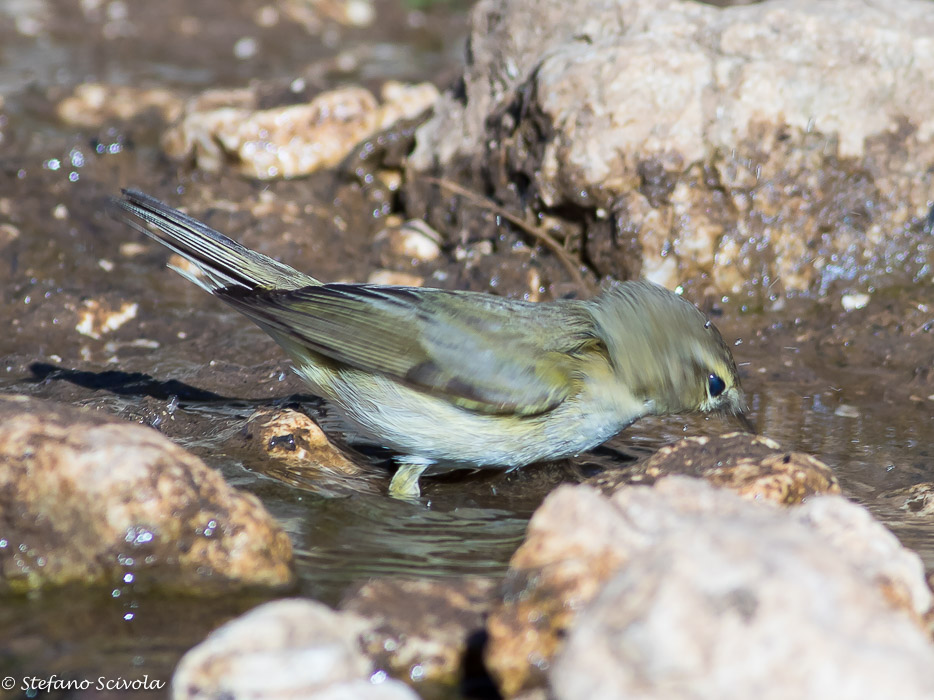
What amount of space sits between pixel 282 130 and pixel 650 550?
5436mm

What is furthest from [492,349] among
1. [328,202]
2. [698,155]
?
[328,202]

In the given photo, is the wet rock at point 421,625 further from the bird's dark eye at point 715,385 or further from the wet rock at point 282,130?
the wet rock at point 282,130

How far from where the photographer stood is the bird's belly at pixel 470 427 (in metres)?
4.17

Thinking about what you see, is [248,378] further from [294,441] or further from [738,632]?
[738,632]

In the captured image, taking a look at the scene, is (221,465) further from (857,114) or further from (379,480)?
(857,114)

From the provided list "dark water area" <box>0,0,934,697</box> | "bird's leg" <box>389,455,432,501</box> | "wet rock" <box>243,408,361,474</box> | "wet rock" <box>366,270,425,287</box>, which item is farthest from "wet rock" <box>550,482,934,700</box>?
"wet rock" <box>366,270,425,287</box>

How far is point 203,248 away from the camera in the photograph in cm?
459

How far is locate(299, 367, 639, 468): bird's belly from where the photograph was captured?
4168 millimetres

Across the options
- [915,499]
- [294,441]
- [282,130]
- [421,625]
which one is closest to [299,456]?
[294,441]

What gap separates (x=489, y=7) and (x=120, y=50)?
5122mm

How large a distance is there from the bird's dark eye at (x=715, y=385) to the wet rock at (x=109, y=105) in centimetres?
544

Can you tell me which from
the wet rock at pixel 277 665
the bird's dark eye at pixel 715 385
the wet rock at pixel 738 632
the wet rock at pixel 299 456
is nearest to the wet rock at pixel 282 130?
the wet rock at pixel 299 456

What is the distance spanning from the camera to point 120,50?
33.6ft

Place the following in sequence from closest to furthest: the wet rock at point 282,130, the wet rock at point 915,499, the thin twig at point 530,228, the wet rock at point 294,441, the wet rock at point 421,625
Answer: the wet rock at point 421,625
the wet rock at point 915,499
the wet rock at point 294,441
the thin twig at point 530,228
the wet rock at point 282,130
